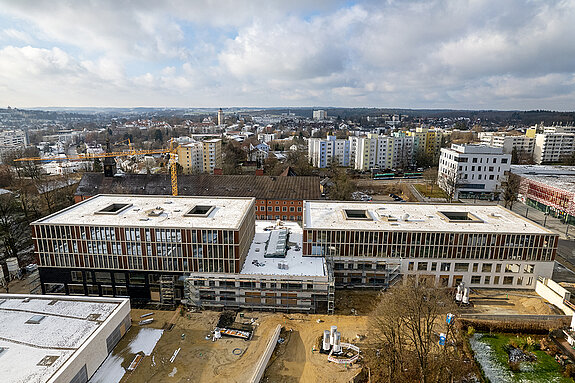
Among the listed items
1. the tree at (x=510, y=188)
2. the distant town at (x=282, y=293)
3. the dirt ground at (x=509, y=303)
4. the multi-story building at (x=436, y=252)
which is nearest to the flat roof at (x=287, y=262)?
the distant town at (x=282, y=293)

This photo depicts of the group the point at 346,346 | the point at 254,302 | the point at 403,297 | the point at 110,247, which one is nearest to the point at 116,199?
the point at 110,247

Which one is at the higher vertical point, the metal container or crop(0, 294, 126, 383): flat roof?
crop(0, 294, 126, 383): flat roof

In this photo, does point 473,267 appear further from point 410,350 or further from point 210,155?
point 210,155

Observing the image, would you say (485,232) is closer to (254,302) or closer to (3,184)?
(254,302)

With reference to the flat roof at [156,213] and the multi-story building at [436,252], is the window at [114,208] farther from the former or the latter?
the multi-story building at [436,252]

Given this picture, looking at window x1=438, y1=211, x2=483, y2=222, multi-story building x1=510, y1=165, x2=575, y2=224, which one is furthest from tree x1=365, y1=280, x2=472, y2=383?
multi-story building x1=510, y1=165, x2=575, y2=224

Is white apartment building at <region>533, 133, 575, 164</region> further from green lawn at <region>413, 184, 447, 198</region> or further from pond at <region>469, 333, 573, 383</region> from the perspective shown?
pond at <region>469, 333, 573, 383</region>
